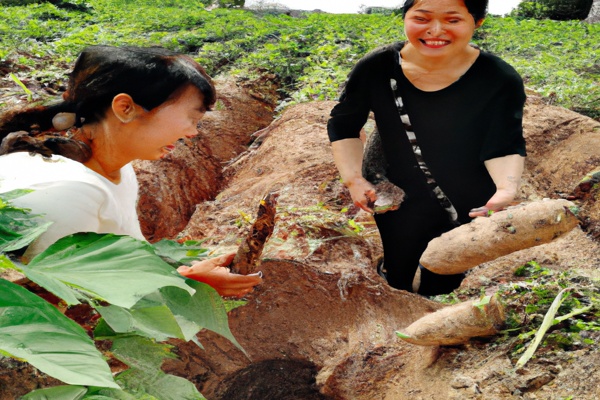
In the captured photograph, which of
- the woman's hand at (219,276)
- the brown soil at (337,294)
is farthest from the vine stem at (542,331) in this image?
the woman's hand at (219,276)

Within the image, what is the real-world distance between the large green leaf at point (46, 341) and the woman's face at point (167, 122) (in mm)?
710

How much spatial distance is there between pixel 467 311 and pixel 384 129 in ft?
1.69

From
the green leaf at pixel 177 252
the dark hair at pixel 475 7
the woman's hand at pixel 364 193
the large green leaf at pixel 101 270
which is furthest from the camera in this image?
Result: the woman's hand at pixel 364 193

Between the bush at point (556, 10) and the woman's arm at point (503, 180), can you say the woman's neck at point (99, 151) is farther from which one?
the bush at point (556, 10)

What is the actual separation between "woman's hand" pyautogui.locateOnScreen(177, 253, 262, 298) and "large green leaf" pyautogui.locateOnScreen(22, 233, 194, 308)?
32cm

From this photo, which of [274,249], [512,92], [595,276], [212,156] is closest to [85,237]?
[512,92]

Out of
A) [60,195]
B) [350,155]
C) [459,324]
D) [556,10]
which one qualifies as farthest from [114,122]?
[556,10]

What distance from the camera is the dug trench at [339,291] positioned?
165 centimetres

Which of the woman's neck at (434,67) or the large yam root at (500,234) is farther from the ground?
the woman's neck at (434,67)

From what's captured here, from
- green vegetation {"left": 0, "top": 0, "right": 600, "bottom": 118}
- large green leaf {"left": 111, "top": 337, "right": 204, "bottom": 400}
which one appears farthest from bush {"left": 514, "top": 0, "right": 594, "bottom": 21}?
large green leaf {"left": 111, "top": 337, "right": 204, "bottom": 400}

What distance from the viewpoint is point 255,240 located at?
158 cm

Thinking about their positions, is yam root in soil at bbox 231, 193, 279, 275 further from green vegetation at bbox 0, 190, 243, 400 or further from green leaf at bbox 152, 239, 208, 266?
green vegetation at bbox 0, 190, 243, 400

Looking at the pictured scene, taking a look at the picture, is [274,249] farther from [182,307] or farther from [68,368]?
[68,368]

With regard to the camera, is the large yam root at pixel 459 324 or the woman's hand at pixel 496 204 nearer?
the woman's hand at pixel 496 204
